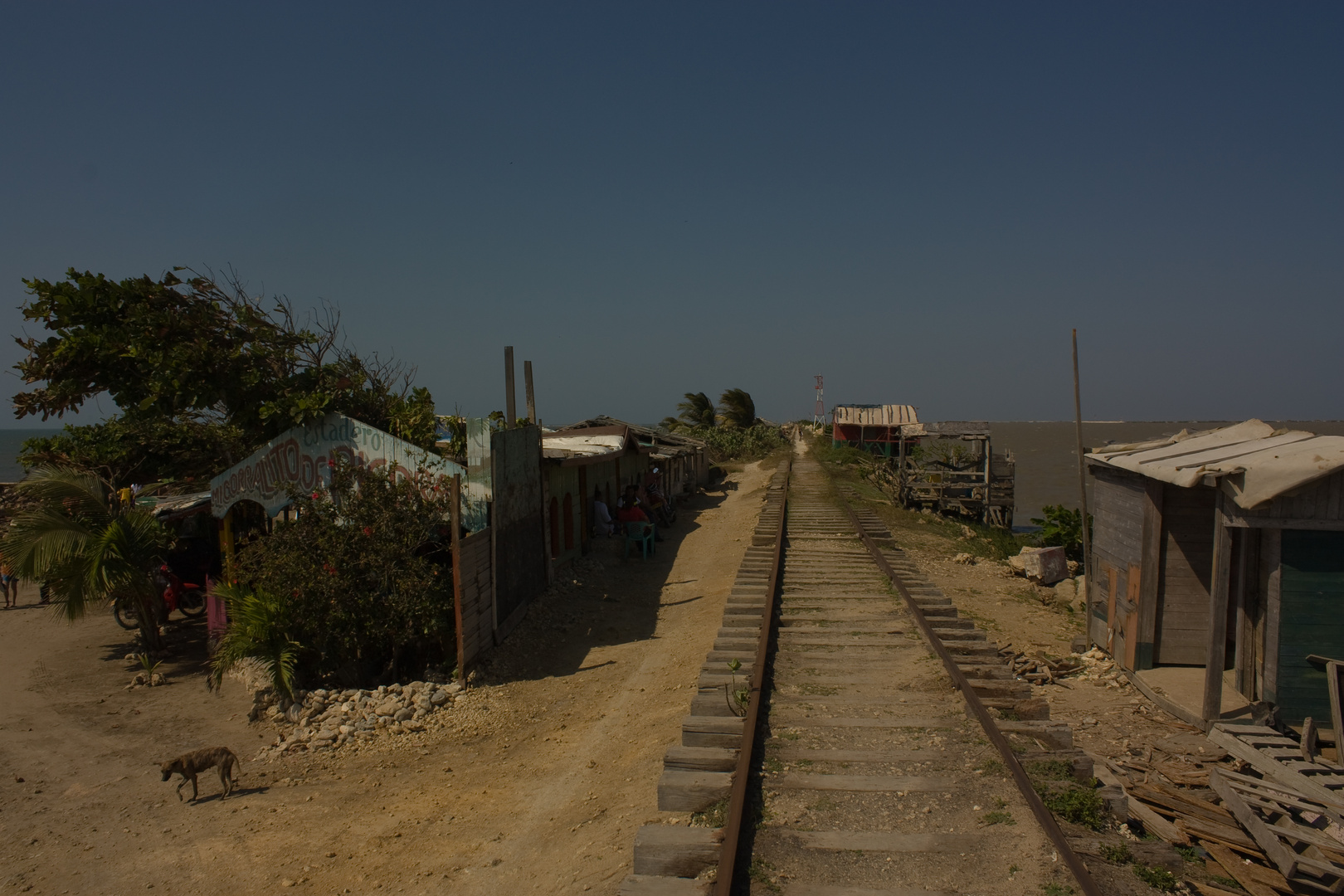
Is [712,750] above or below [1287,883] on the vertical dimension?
above

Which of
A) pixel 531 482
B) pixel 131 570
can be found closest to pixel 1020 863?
pixel 531 482

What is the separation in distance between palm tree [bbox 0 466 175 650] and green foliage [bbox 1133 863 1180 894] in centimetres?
1186

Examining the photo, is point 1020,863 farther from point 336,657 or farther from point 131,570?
point 131,570

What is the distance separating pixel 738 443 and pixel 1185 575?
41171 millimetres

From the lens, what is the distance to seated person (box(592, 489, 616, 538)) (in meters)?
17.4

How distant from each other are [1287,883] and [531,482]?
9566 mm

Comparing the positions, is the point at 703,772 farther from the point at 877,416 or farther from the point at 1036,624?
the point at 877,416

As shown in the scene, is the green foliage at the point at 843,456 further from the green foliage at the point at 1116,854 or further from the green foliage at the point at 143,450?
the green foliage at the point at 1116,854

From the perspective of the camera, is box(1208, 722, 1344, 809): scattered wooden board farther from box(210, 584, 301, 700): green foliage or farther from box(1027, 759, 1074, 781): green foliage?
box(210, 584, 301, 700): green foliage

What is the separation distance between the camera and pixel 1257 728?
7121 mm

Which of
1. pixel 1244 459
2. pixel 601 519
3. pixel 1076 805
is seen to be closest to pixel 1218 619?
pixel 1244 459

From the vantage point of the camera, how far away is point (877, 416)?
156ft

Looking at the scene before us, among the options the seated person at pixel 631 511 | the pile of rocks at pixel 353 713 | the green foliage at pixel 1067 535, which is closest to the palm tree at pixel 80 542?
the pile of rocks at pixel 353 713

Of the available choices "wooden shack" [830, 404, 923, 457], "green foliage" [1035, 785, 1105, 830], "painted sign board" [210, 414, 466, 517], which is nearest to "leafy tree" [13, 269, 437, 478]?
"painted sign board" [210, 414, 466, 517]
